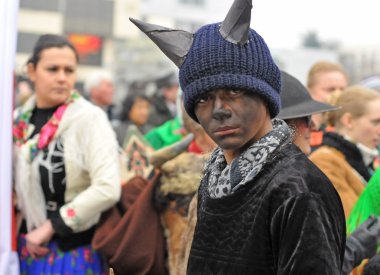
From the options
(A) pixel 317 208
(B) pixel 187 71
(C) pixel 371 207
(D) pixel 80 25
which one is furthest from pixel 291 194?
(D) pixel 80 25

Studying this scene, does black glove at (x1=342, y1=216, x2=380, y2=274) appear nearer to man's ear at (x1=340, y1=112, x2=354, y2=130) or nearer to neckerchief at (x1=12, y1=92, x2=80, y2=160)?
man's ear at (x1=340, y1=112, x2=354, y2=130)

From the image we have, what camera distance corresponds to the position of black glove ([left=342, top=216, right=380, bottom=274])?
2.70 meters

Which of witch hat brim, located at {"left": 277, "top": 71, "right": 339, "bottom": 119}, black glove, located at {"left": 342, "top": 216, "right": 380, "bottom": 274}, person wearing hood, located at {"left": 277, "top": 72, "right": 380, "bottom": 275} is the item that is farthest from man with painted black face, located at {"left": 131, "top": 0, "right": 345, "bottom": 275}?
witch hat brim, located at {"left": 277, "top": 71, "right": 339, "bottom": 119}

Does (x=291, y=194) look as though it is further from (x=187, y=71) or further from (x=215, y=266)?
(x=187, y=71)

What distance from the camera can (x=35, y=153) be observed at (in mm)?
4164

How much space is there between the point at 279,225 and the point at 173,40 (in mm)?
626

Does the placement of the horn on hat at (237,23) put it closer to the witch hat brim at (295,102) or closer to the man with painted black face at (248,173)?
the man with painted black face at (248,173)

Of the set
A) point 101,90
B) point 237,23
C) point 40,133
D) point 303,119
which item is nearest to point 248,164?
point 237,23

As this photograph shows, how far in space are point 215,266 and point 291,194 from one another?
1.04 ft

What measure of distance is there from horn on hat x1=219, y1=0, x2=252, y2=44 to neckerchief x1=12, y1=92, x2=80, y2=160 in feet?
7.48

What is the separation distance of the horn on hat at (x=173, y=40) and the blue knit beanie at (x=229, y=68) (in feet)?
0.09

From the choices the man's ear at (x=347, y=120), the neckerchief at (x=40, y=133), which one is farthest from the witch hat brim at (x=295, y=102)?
the neckerchief at (x=40, y=133)

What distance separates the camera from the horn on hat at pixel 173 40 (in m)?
2.15

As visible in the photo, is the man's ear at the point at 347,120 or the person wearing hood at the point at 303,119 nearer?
the person wearing hood at the point at 303,119
